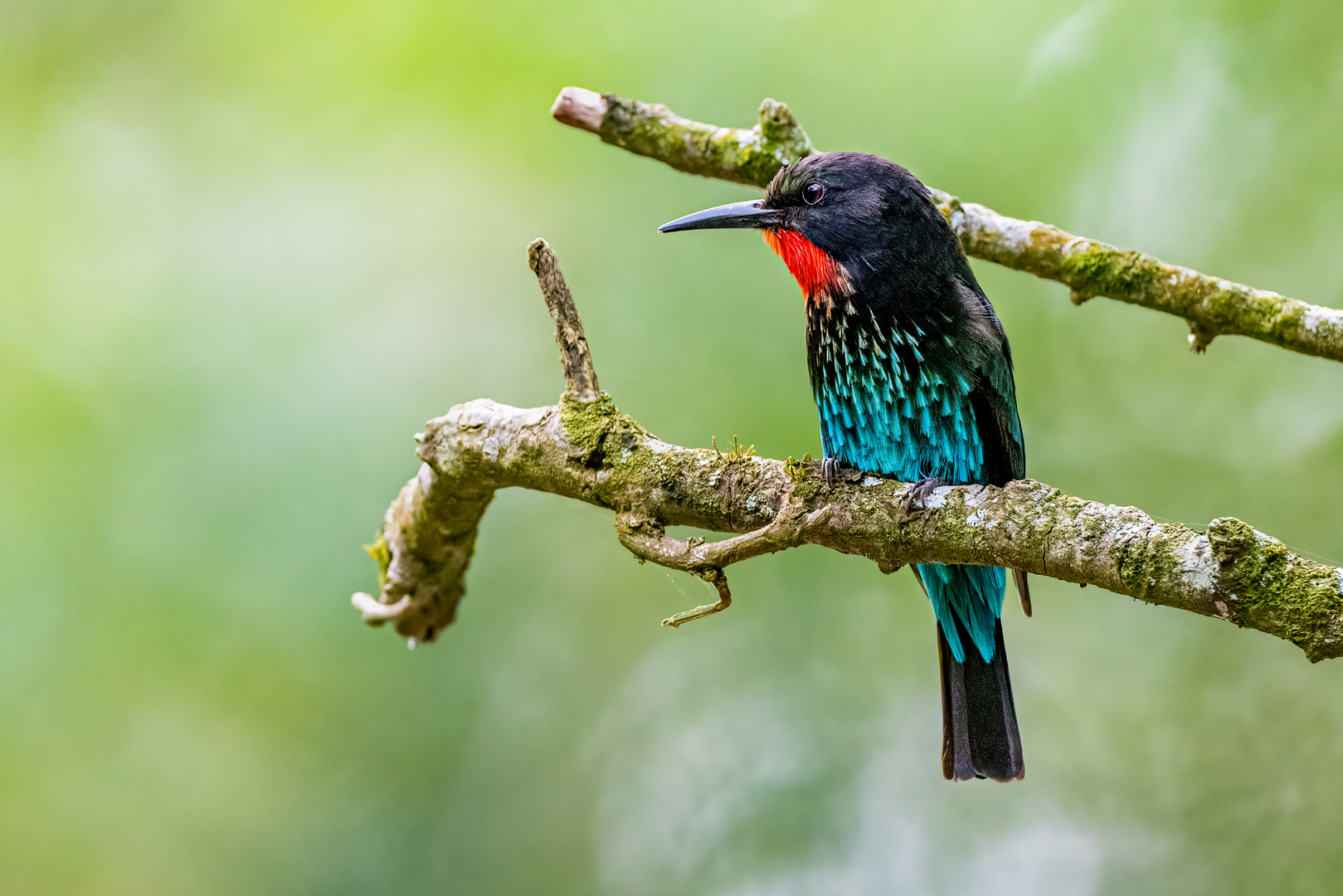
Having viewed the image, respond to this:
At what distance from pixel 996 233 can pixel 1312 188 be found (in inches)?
73.6

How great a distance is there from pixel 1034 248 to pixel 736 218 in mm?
831

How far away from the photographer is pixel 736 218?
123 inches

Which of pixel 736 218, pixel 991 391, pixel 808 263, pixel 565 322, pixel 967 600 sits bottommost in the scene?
pixel 967 600


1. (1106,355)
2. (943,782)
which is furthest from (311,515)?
(1106,355)

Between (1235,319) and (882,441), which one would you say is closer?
(1235,319)

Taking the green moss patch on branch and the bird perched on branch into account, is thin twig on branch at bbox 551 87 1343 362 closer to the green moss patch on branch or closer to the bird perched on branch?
the bird perched on branch

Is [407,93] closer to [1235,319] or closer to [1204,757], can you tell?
[1235,319]

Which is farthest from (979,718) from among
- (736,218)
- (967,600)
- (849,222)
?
(736,218)

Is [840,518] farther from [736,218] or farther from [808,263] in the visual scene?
[736,218]

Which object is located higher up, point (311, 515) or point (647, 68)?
point (647, 68)

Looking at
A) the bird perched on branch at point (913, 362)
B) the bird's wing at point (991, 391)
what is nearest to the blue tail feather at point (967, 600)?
the bird perched on branch at point (913, 362)

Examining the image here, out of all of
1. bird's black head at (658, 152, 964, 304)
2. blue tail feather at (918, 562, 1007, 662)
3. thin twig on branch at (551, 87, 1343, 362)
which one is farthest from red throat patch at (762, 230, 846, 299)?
blue tail feather at (918, 562, 1007, 662)

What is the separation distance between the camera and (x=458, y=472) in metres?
3.01

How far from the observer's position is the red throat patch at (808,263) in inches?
117
